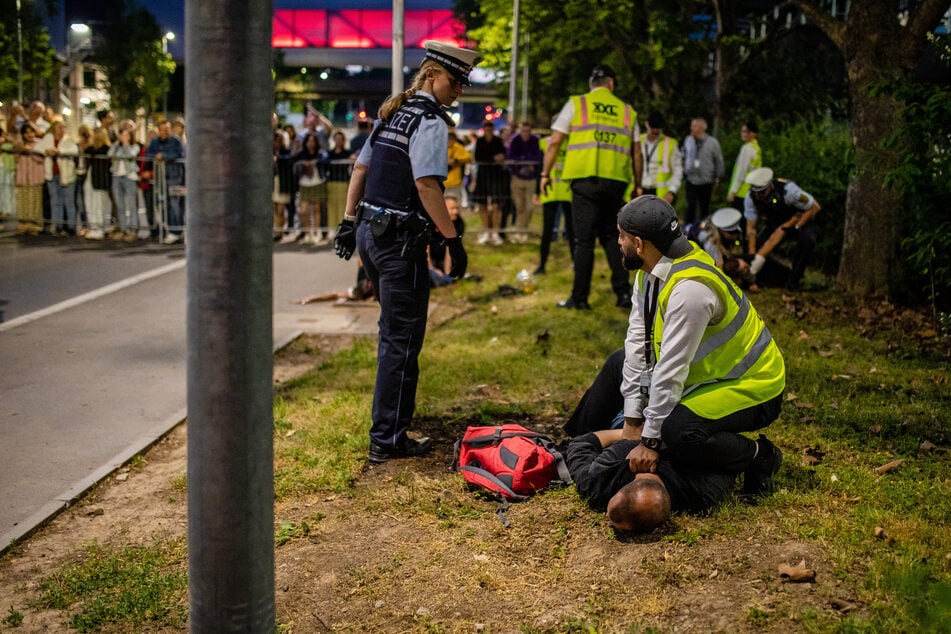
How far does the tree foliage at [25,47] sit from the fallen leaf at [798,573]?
44852mm

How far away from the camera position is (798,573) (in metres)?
4.08

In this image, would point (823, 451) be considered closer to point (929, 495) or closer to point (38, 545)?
point (929, 495)

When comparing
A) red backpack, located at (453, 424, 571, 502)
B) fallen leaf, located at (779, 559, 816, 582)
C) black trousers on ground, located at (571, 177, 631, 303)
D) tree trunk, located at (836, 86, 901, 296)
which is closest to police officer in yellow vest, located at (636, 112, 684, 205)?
tree trunk, located at (836, 86, 901, 296)

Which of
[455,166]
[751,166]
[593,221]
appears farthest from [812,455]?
[455,166]

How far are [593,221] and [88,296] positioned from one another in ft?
19.1

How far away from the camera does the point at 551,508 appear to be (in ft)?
16.9

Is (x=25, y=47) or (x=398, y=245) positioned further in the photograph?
(x=25, y=47)

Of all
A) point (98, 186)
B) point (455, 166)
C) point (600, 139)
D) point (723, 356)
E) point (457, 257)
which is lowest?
point (723, 356)

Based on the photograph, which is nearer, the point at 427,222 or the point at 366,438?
the point at 427,222

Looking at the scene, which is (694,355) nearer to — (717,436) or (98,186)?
(717,436)

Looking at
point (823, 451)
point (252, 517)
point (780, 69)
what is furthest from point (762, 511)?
point (780, 69)

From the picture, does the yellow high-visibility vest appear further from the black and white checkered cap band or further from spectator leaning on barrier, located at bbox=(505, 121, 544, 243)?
the black and white checkered cap band

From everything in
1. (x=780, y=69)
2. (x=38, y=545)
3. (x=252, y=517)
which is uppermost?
(x=780, y=69)

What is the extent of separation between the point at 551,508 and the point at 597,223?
552 centimetres
